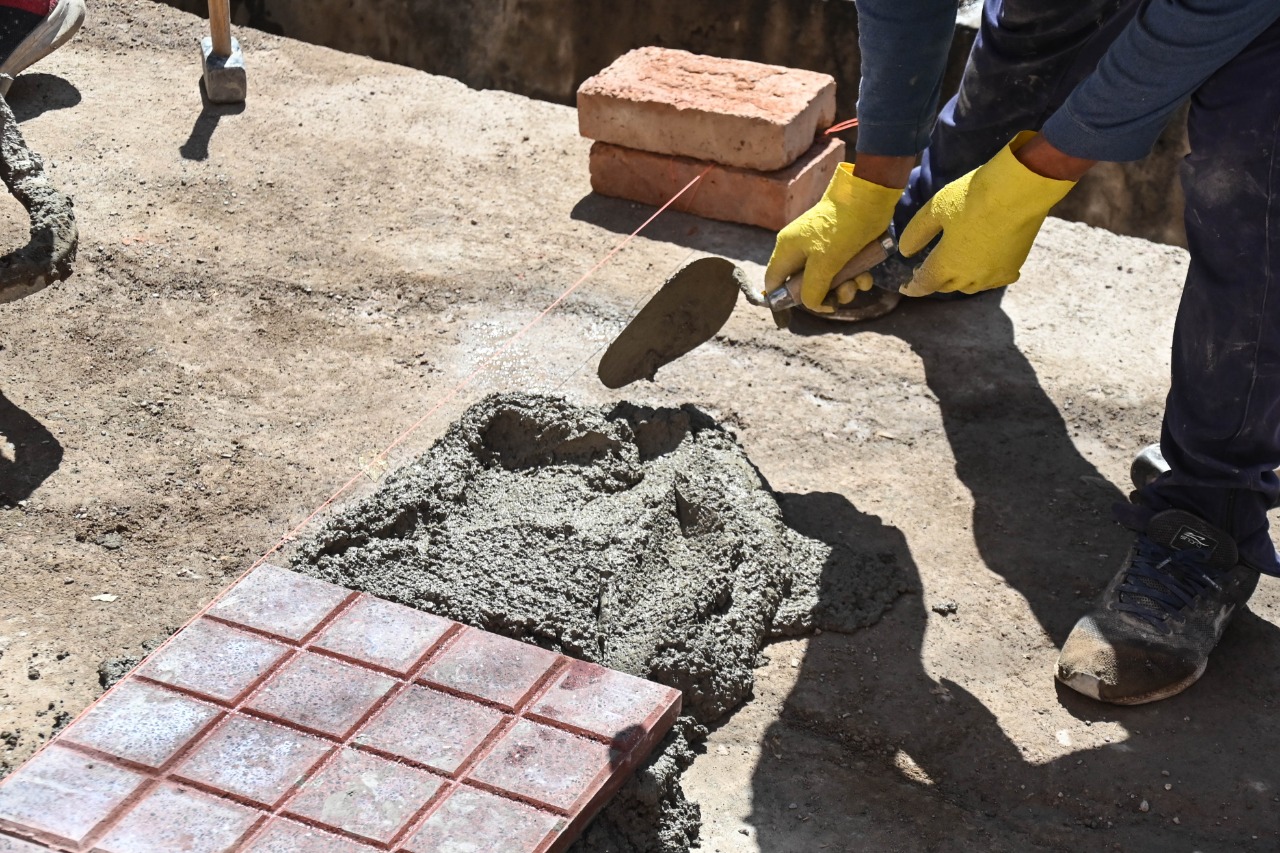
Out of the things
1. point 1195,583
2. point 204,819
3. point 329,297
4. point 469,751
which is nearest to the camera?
point 204,819

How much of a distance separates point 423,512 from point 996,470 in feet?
5.37

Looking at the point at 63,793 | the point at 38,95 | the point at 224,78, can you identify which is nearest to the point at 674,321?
the point at 63,793

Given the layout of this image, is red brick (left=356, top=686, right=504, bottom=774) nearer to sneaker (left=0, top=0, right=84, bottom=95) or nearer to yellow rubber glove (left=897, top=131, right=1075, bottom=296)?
yellow rubber glove (left=897, top=131, right=1075, bottom=296)

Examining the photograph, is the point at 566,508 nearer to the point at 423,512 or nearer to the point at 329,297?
the point at 423,512

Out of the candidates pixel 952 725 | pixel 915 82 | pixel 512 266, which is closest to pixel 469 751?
pixel 952 725

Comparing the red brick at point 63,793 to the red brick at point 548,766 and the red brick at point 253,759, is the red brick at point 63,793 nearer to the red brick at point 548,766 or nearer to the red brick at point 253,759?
the red brick at point 253,759

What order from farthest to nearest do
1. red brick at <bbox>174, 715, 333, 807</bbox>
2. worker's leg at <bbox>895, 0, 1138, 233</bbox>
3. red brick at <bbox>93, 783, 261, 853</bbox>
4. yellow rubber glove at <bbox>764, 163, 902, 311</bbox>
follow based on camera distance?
worker's leg at <bbox>895, 0, 1138, 233</bbox>, yellow rubber glove at <bbox>764, 163, 902, 311</bbox>, red brick at <bbox>174, 715, 333, 807</bbox>, red brick at <bbox>93, 783, 261, 853</bbox>

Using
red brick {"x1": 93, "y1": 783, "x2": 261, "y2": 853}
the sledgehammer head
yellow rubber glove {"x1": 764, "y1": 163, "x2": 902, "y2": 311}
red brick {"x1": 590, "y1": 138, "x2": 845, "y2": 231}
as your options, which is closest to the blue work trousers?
yellow rubber glove {"x1": 764, "y1": 163, "x2": 902, "y2": 311}

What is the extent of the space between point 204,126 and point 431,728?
3.59m

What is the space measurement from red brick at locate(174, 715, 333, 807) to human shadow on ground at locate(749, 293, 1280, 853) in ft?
2.99

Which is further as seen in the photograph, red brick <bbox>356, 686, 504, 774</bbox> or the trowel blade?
the trowel blade

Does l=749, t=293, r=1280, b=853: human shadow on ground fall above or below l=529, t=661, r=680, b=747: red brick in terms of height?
below

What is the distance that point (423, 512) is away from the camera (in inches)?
125

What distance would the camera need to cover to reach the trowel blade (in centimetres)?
354
